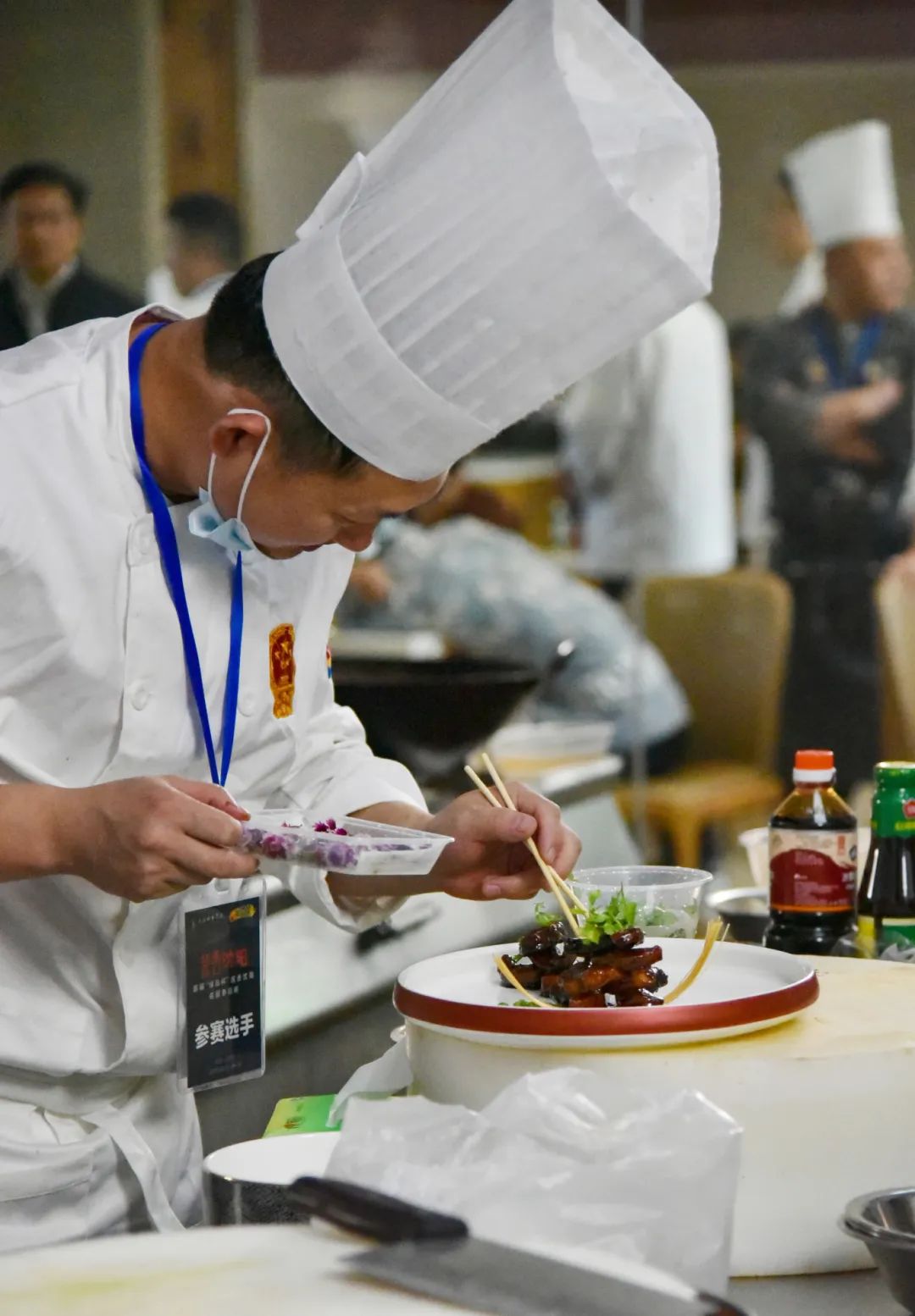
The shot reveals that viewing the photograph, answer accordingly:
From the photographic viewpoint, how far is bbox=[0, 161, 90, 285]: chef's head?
3352 mm

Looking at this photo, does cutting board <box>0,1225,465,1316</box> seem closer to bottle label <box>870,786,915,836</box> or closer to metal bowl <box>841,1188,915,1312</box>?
metal bowl <box>841,1188,915,1312</box>

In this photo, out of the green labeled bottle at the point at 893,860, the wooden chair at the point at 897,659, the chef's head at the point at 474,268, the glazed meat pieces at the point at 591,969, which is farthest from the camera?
the wooden chair at the point at 897,659

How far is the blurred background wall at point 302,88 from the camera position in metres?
3.48

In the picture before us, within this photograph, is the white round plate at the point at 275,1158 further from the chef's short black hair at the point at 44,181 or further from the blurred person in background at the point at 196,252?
the blurred person in background at the point at 196,252

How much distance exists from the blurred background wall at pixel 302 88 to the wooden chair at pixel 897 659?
0.87 metres

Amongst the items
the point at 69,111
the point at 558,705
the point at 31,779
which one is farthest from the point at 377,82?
the point at 31,779

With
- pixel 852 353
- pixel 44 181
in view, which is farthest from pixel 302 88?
pixel 852 353

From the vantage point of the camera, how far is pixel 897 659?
15.2 feet

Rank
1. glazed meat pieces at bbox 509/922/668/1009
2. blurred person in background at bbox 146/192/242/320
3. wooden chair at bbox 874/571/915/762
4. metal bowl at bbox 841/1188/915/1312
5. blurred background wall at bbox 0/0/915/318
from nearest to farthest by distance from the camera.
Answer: metal bowl at bbox 841/1188/915/1312 → glazed meat pieces at bbox 509/922/668/1009 → blurred background wall at bbox 0/0/915/318 → blurred person in background at bbox 146/192/242/320 → wooden chair at bbox 874/571/915/762

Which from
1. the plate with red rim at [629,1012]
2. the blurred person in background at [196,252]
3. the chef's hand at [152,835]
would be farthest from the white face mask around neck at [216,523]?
the blurred person in background at [196,252]

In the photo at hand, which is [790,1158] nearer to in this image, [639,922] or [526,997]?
[526,997]

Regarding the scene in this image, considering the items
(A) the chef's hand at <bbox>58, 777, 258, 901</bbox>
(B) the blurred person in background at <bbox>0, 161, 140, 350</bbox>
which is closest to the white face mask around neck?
(A) the chef's hand at <bbox>58, 777, 258, 901</bbox>

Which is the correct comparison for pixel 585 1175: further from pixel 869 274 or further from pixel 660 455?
pixel 869 274

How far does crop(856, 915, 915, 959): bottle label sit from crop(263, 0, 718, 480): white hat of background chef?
0.56 metres
